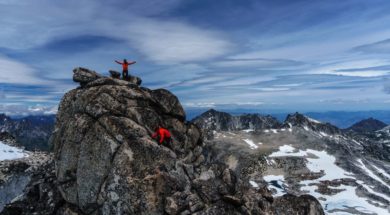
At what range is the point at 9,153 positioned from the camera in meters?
138

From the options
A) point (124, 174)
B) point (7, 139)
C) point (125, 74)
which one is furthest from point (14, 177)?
point (7, 139)

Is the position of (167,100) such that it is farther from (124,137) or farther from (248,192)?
(248,192)

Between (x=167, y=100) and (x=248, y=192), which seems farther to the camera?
(x=167, y=100)

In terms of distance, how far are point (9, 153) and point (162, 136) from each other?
385ft

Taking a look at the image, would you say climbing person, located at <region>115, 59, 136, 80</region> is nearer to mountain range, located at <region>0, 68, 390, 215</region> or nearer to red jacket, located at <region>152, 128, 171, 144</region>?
mountain range, located at <region>0, 68, 390, 215</region>

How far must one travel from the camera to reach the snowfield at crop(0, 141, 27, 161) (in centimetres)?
13050

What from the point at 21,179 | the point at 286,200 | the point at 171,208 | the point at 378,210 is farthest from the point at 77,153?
the point at 378,210

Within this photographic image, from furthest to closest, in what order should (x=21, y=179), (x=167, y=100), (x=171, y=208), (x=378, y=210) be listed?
1. (x=378, y=210)
2. (x=21, y=179)
3. (x=167, y=100)
4. (x=171, y=208)

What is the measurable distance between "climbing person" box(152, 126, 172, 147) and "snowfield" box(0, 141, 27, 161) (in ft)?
344

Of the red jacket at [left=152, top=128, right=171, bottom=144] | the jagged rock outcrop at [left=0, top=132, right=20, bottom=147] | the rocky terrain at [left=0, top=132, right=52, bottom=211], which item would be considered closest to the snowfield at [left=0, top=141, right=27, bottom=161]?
the jagged rock outcrop at [left=0, top=132, right=20, bottom=147]

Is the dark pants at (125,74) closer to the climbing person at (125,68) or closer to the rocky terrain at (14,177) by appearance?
the climbing person at (125,68)

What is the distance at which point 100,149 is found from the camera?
1492 inches

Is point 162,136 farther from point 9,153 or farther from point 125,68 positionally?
point 9,153

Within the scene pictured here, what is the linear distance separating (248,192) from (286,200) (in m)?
4.39
